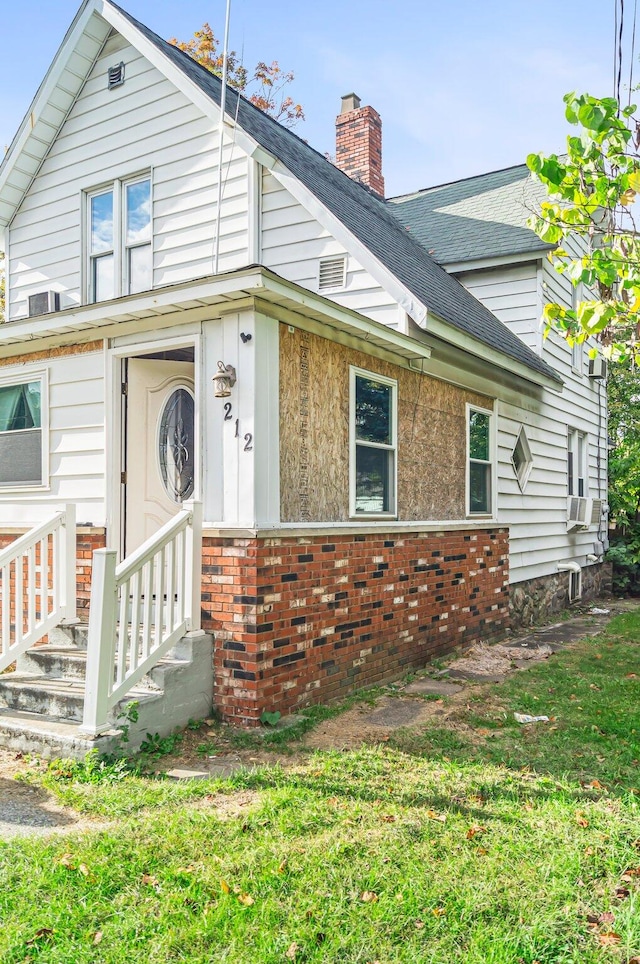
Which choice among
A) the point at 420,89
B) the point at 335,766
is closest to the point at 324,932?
the point at 335,766

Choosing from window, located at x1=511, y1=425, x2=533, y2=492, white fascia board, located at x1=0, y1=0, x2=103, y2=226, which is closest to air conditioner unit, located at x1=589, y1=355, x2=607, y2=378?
window, located at x1=511, y1=425, x2=533, y2=492

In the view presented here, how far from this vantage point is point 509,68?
5.77 metres

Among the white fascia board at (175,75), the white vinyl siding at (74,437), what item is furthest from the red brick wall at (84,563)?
the white fascia board at (175,75)

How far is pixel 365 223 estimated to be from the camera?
29.6ft

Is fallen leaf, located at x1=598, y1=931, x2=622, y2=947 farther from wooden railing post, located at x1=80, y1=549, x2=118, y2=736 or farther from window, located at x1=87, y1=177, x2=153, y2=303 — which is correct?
window, located at x1=87, y1=177, x2=153, y2=303

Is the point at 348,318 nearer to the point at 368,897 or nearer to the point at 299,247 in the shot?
the point at 299,247

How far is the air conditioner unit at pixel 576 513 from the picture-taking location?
13359mm

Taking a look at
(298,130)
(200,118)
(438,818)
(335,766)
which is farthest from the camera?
(298,130)

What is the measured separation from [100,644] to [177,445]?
2445 millimetres

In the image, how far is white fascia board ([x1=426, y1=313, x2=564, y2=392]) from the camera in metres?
7.38

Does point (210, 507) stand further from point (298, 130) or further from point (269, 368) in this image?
point (298, 130)

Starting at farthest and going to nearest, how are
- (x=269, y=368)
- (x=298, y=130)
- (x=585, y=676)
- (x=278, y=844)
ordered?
(x=298, y=130), (x=585, y=676), (x=269, y=368), (x=278, y=844)

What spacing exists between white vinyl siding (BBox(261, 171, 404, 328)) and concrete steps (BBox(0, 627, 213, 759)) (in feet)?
13.1

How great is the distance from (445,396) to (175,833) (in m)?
5.89
